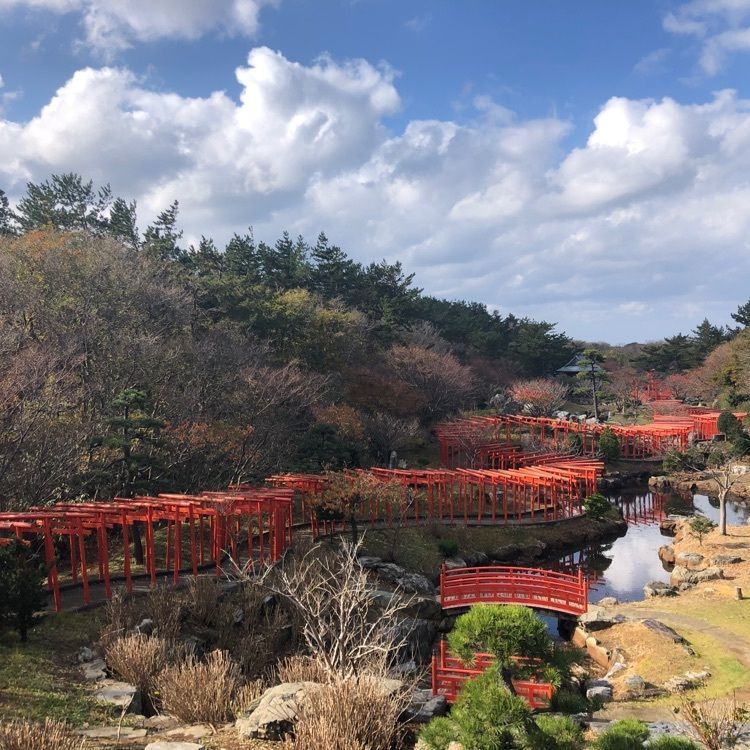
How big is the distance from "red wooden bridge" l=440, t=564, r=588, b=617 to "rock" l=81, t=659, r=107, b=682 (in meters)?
10.0

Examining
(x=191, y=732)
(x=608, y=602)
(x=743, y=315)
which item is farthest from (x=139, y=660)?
(x=743, y=315)

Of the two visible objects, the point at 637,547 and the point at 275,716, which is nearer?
the point at 275,716

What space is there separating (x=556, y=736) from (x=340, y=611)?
3.38m

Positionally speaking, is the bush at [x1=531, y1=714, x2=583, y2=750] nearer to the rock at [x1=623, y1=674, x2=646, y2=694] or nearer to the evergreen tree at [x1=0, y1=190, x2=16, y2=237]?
the rock at [x1=623, y1=674, x2=646, y2=694]

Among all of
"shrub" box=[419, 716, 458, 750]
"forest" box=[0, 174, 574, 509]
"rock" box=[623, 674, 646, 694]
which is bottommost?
"rock" box=[623, 674, 646, 694]

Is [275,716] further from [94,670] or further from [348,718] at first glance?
[94,670]

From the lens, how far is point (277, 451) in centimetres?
2880

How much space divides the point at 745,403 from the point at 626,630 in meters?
37.7

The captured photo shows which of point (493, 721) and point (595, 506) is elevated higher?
point (493, 721)

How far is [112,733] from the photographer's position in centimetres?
859

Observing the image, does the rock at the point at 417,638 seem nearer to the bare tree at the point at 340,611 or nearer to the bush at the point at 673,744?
the bare tree at the point at 340,611

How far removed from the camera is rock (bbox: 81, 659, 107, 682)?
1112cm

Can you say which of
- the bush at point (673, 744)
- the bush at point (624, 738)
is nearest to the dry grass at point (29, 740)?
the bush at point (624, 738)

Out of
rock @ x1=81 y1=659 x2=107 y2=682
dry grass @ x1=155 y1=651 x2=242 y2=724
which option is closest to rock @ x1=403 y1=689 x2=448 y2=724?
dry grass @ x1=155 y1=651 x2=242 y2=724
